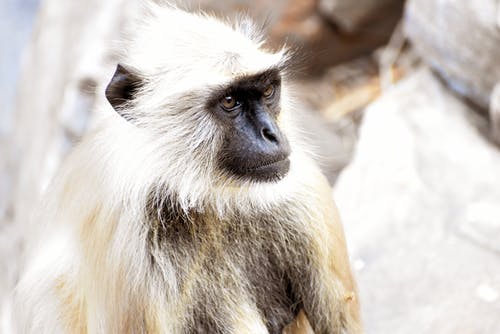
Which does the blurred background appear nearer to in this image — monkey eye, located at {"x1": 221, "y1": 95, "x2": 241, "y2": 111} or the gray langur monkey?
the gray langur monkey

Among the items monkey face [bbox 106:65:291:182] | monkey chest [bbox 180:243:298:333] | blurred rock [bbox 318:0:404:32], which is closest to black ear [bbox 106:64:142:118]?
monkey face [bbox 106:65:291:182]

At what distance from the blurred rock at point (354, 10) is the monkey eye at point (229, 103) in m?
4.88

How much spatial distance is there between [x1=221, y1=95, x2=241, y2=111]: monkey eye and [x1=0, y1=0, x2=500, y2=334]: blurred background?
0.60 metres

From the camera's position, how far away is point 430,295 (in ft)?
13.8

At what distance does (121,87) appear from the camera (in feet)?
9.94

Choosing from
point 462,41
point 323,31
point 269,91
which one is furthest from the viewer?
point 323,31

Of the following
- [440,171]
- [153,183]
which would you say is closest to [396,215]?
[440,171]

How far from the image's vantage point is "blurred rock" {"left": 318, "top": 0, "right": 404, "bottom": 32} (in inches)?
304

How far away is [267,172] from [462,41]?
2.80 m

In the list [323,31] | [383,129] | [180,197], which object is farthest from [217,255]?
[323,31]

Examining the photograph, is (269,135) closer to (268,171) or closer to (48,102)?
(268,171)

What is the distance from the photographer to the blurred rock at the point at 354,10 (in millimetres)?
7723

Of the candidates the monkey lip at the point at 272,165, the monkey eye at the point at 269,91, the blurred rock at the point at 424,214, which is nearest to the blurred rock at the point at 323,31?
the blurred rock at the point at 424,214

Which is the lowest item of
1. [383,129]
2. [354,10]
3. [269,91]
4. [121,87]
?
[354,10]
